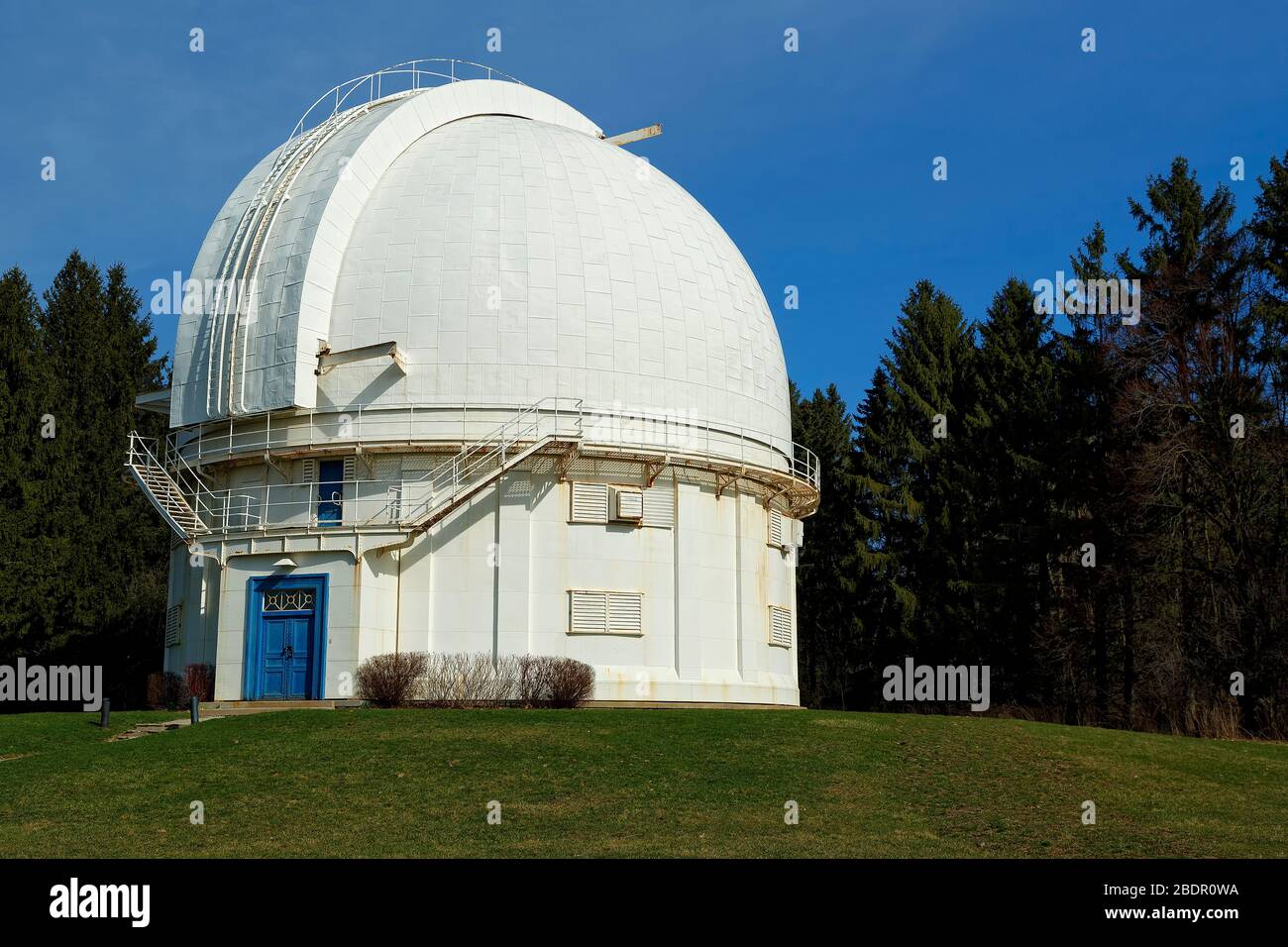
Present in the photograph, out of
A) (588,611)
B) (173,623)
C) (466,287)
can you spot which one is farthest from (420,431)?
(173,623)

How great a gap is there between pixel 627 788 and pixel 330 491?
14.6 meters

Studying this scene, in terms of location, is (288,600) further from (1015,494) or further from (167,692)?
(1015,494)

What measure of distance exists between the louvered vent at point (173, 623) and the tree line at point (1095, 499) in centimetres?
2342

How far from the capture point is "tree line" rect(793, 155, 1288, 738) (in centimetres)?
3453

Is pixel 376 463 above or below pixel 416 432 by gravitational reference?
below

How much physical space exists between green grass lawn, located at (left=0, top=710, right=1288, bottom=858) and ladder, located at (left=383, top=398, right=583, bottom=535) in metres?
5.51

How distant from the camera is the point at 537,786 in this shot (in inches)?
702

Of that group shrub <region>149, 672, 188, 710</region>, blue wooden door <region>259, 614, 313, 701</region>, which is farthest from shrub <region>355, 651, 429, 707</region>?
shrub <region>149, 672, 188, 710</region>

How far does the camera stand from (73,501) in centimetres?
4825

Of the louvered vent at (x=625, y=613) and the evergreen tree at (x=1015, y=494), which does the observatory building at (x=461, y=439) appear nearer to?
the louvered vent at (x=625, y=613)

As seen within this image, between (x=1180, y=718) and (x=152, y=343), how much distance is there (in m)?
42.4

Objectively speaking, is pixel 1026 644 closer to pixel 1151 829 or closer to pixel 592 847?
pixel 1151 829

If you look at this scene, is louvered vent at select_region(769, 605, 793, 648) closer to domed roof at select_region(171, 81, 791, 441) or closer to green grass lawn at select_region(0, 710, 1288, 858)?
domed roof at select_region(171, 81, 791, 441)

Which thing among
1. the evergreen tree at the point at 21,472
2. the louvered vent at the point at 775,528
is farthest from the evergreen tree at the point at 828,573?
the evergreen tree at the point at 21,472
